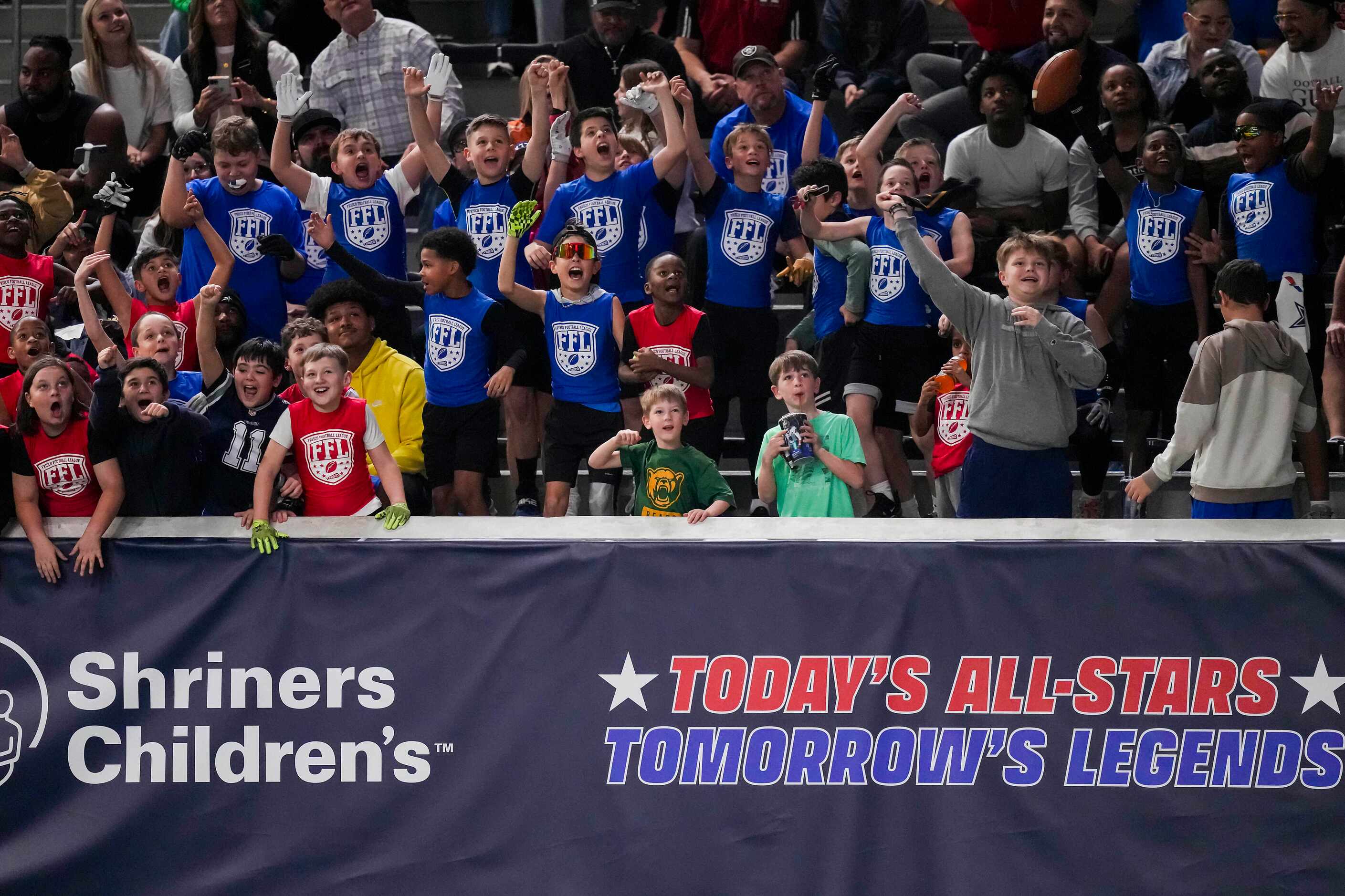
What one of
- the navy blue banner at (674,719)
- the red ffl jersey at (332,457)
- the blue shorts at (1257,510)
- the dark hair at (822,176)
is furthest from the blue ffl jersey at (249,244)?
the blue shorts at (1257,510)

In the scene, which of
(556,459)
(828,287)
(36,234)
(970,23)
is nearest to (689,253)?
(828,287)

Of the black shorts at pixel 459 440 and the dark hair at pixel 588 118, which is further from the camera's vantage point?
the dark hair at pixel 588 118

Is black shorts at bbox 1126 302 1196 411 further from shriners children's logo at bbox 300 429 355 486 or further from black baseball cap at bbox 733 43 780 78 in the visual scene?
shriners children's logo at bbox 300 429 355 486

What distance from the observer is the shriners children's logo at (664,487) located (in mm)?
6223

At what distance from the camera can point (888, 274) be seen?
7.61 meters

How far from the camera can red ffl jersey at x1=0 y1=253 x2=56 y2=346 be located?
7.74 m

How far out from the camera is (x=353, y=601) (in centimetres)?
562

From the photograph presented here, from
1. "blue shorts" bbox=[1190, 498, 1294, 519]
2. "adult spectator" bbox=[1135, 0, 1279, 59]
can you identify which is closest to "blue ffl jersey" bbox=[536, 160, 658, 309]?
"blue shorts" bbox=[1190, 498, 1294, 519]

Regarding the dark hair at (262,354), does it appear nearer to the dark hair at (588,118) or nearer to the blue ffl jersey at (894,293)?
the dark hair at (588,118)

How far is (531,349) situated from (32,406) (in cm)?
242

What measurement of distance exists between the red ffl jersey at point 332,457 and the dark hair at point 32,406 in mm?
802

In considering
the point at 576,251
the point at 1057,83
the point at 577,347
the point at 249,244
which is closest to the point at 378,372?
the point at 577,347

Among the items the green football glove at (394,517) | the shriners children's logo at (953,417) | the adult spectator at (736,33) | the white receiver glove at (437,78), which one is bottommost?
the green football glove at (394,517)

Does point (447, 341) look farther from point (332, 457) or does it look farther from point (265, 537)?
point (265, 537)
